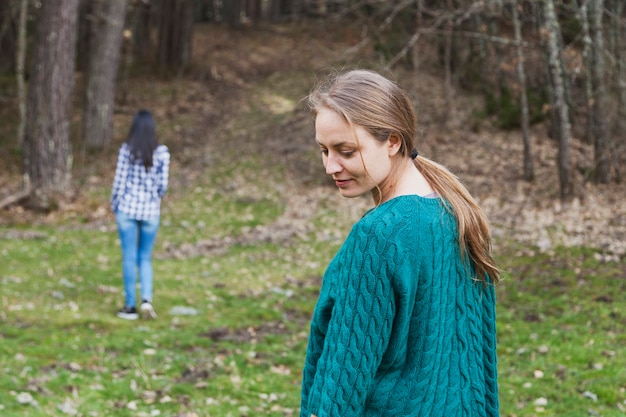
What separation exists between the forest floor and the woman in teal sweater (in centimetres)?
720

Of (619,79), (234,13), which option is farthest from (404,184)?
(234,13)

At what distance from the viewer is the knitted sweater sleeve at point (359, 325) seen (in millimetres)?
2182

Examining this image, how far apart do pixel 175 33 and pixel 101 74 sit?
10.2 m

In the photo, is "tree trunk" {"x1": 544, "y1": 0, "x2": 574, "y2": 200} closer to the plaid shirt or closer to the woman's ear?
the plaid shirt

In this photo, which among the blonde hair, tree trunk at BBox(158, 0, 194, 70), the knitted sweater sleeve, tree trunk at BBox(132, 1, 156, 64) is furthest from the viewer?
tree trunk at BBox(132, 1, 156, 64)

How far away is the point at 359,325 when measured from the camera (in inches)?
86.0

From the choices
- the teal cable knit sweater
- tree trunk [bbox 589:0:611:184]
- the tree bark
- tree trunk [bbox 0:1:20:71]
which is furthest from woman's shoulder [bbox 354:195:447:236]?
tree trunk [bbox 0:1:20:71]

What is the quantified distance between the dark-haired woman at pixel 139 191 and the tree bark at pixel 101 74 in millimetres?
14558

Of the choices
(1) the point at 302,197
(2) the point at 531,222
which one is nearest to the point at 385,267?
(2) the point at 531,222

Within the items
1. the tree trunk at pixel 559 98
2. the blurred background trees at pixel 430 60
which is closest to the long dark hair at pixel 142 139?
the blurred background trees at pixel 430 60

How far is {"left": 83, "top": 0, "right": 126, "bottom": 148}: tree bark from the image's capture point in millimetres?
22688

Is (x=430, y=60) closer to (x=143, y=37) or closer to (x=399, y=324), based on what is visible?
(x=143, y=37)

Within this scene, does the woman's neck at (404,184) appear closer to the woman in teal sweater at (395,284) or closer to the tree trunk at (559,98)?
the woman in teal sweater at (395,284)

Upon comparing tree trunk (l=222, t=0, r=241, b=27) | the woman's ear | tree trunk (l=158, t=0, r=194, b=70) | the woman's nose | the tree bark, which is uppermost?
tree trunk (l=222, t=0, r=241, b=27)
